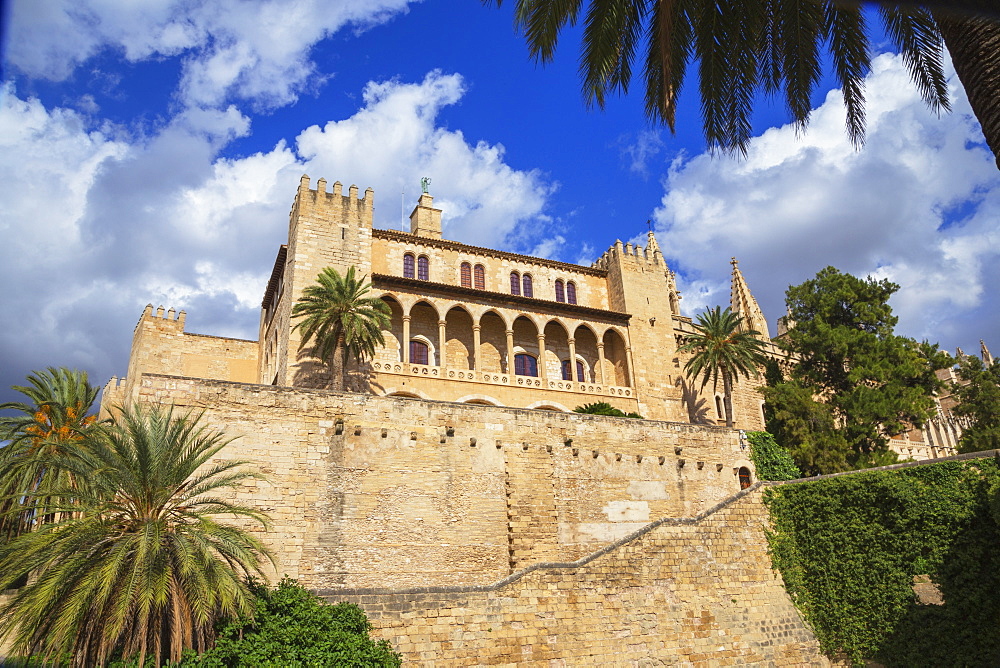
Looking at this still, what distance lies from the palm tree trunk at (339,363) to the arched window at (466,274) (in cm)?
889

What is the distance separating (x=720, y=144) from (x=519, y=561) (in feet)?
46.8

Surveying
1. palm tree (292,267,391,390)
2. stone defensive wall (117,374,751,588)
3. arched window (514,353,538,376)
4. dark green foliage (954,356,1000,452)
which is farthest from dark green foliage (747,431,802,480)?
palm tree (292,267,391,390)

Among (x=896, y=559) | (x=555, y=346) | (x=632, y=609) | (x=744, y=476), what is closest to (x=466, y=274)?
(x=555, y=346)

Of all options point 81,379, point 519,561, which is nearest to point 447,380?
point 519,561

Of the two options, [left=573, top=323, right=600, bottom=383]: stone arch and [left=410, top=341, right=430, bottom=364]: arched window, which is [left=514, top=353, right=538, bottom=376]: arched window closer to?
[left=573, top=323, right=600, bottom=383]: stone arch

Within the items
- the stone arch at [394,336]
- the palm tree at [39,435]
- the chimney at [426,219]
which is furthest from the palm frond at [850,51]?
the chimney at [426,219]

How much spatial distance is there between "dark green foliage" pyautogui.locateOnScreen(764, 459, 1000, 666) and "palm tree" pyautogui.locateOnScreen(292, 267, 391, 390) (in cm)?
1580

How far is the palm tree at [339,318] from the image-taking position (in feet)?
93.4

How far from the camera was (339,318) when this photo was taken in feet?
95.0

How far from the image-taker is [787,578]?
22.1 m

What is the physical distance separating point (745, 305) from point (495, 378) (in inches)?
1024

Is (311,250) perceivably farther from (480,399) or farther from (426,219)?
(426,219)

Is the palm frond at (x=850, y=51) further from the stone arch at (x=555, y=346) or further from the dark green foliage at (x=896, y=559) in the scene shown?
the stone arch at (x=555, y=346)

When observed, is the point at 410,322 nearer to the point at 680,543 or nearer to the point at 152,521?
the point at 680,543
